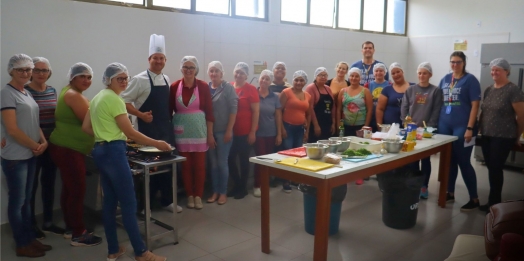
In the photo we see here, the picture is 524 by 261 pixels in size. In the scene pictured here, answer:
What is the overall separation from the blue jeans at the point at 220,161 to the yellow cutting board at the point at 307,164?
134 cm

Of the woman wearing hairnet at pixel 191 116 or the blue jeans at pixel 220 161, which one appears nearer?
the woman wearing hairnet at pixel 191 116

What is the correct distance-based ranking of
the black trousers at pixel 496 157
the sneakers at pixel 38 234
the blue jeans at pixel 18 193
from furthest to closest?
the black trousers at pixel 496 157 → the sneakers at pixel 38 234 → the blue jeans at pixel 18 193

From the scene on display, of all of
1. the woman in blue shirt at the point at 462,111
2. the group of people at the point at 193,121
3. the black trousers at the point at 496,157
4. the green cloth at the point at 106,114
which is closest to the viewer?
the green cloth at the point at 106,114

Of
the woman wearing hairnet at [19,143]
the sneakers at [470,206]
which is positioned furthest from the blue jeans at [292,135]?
the woman wearing hairnet at [19,143]

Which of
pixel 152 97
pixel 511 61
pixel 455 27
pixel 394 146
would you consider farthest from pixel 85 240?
pixel 455 27

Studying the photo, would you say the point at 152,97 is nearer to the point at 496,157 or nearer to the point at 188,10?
the point at 188,10

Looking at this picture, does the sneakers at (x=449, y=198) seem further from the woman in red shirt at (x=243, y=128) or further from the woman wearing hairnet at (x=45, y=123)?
the woman wearing hairnet at (x=45, y=123)

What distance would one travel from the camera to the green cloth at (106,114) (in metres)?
2.35

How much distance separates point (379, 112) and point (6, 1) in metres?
3.50

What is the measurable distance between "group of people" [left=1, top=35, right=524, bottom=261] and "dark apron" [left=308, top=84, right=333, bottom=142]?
0.04ft

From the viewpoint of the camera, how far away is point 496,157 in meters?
3.54

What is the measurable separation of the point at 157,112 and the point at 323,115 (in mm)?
1808

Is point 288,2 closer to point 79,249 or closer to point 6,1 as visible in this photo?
point 6,1

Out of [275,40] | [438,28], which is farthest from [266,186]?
[438,28]
